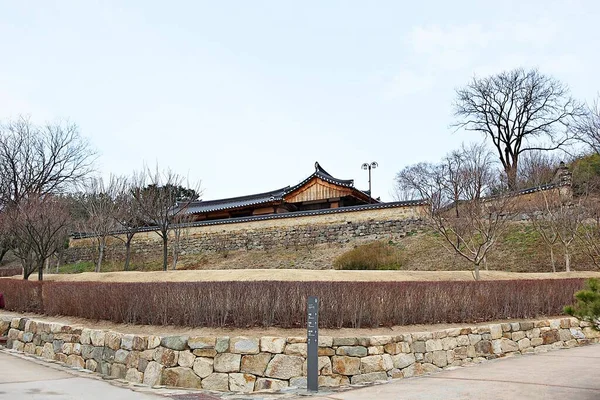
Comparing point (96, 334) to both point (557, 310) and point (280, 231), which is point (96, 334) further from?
point (280, 231)

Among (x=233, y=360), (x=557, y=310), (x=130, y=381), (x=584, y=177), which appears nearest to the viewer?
(x=233, y=360)

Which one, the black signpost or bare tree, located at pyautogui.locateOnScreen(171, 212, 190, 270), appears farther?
bare tree, located at pyautogui.locateOnScreen(171, 212, 190, 270)

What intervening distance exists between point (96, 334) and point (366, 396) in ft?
17.5

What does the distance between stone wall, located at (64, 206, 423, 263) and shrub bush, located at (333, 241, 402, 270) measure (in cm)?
207

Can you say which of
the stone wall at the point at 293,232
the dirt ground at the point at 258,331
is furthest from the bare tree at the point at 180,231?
the dirt ground at the point at 258,331

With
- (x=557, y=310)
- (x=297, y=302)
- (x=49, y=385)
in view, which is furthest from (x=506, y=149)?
(x=49, y=385)

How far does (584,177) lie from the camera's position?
922 inches

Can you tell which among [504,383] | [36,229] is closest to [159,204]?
[36,229]

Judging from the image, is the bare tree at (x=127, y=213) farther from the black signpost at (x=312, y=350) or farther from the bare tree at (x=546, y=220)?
the black signpost at (x=312, y=350)

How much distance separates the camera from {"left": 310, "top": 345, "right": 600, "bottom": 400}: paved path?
20.1ft

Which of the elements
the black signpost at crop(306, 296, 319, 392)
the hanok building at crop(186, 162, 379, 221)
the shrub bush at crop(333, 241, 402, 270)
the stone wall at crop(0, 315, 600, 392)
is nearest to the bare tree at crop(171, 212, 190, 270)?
the hanok building at crop(186, 162, 379, 221)

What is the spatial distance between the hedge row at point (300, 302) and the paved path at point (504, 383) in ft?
4.80

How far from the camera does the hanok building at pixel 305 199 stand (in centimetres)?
3381

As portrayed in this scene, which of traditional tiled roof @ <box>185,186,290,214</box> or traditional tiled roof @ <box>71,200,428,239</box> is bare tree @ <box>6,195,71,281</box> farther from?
traditional tiled roof @ <box>185,186,290,214</box>
